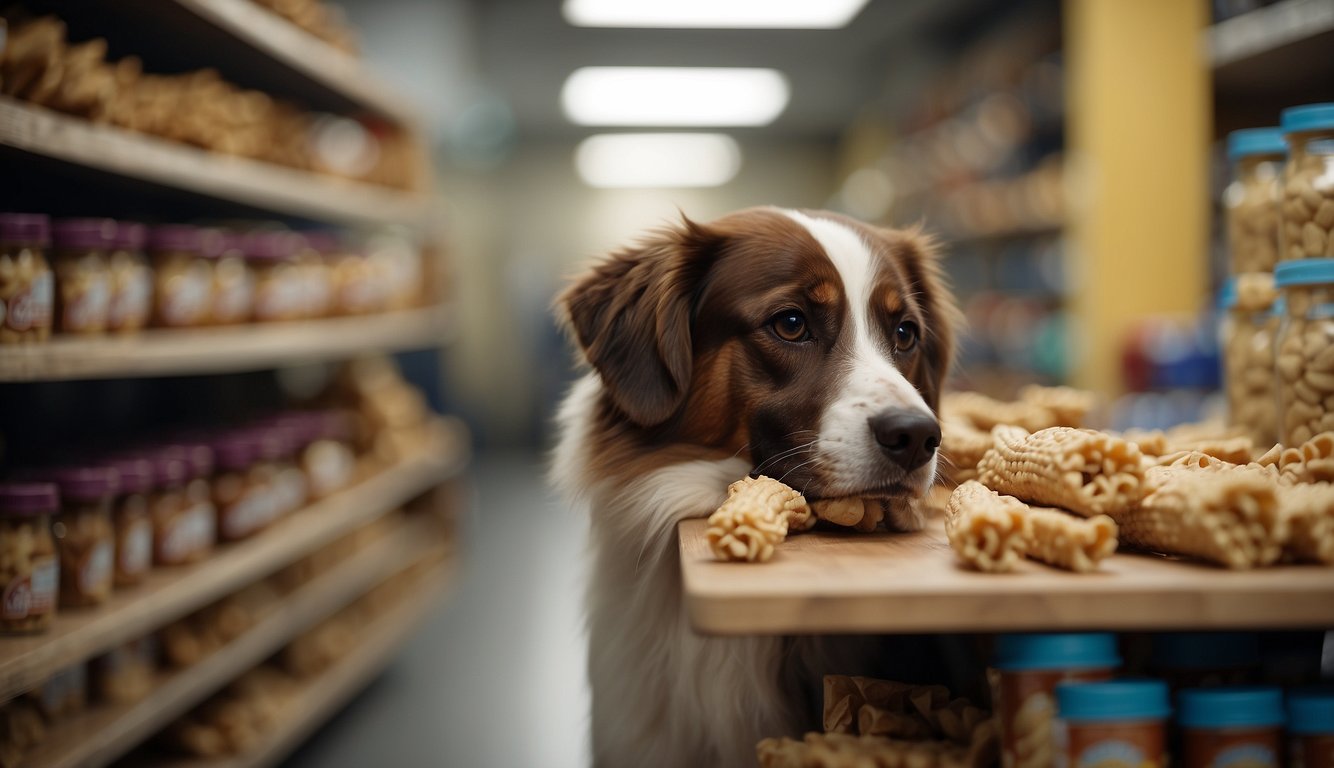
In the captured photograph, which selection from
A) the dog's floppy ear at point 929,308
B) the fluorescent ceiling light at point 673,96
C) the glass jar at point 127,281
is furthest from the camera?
the fluorescent ceiling light at point 673,96

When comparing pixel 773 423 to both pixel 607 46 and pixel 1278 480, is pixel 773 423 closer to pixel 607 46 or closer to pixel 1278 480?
pixel 1278 480

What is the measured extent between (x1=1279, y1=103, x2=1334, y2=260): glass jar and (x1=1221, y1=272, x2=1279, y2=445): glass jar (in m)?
0.18

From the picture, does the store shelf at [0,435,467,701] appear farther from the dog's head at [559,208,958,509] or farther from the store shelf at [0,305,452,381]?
the dog's head at [559,208,958,509]

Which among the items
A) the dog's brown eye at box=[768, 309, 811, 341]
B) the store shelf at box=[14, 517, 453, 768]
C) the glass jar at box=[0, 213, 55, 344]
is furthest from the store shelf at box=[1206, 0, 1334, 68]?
the store shelf at box=[14, 517, 453, 768]

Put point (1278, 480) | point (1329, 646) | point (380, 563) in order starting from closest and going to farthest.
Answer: point (1278, 480) < point (1329, 646) < point (380, 563)

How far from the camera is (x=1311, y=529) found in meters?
0.99

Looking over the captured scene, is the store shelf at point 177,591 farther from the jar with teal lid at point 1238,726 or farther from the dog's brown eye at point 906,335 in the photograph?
the jar with teal lid at point 1238,726

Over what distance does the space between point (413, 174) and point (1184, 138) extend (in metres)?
3.81

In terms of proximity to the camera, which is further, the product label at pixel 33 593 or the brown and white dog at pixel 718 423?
the product label at pixel 33 593

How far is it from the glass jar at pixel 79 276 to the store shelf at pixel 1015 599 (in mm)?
1588

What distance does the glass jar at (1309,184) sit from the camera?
1.39m

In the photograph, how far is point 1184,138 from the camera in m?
4.94

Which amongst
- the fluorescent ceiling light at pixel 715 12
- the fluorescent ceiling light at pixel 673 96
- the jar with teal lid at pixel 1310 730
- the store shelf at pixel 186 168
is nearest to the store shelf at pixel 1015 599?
the jar with teal lid at pixel 1310 730

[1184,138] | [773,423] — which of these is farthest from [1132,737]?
[1184,138]
